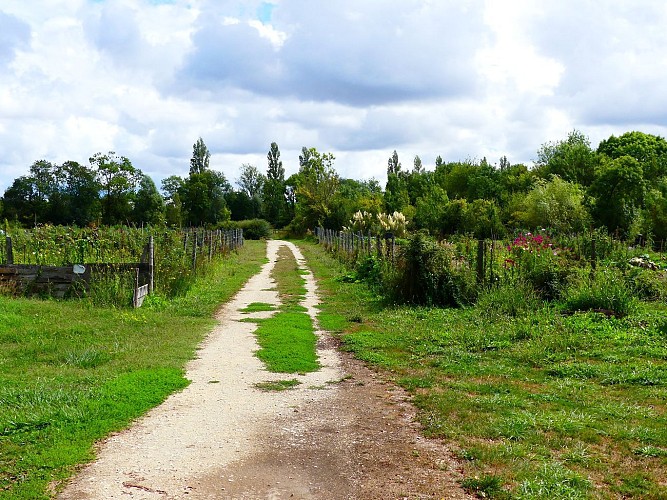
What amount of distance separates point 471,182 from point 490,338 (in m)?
57.9

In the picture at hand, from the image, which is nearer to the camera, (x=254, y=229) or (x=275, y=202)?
(x=254, y=229)

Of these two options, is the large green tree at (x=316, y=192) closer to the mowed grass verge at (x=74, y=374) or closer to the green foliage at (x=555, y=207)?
the green foliage at (x=555, y=207)

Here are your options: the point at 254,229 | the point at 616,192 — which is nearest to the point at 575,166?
the point at 616,192

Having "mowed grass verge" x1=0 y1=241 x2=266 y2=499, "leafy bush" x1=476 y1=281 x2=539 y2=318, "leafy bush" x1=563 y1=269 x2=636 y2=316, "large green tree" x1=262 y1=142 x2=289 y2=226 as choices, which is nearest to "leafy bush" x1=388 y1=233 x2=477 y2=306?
"leafy bush" x1=476 y1=281 x2=539 y2=318

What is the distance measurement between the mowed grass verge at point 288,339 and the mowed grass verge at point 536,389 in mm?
668

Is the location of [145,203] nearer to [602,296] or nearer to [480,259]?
[480,259]

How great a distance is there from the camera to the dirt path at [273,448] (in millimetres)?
4730

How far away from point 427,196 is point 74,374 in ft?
153

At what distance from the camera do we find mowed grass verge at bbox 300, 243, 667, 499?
4.99 metres

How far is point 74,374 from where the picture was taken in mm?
7957

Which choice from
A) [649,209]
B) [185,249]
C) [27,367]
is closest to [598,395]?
[27,367]

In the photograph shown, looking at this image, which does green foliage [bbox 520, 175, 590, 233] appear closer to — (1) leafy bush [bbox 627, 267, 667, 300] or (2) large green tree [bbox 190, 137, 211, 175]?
(1) leafy bush [bbox 627, 267, 667, 300]

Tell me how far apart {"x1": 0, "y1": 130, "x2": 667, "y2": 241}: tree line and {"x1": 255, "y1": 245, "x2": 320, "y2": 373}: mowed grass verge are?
18.9 meters

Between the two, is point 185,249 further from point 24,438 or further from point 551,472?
point 551,472
